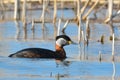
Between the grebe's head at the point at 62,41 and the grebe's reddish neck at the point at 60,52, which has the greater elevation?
the grebe's head at the point at 62,41

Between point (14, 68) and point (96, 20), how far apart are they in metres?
14.3

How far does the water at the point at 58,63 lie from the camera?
11.9m

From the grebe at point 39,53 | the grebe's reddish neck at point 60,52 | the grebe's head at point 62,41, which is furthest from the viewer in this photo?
the grebe's head at point 62,41

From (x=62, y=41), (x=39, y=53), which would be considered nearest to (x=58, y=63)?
(x=39, y=53)

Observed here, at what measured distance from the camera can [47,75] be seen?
12.0 m

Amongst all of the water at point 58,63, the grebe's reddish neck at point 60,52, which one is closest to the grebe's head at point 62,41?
the grebe's reddish neck at point 60,52

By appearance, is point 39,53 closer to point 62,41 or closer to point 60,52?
point 60,52

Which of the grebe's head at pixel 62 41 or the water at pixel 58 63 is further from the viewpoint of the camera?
the grebe's head at pixel 62 41

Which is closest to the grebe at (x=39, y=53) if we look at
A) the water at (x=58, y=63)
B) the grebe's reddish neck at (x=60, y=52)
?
the grebe's reddish neck at (x=60, y=52)

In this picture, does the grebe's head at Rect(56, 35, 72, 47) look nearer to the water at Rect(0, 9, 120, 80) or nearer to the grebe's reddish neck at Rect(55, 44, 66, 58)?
the grebe's reddish neck at Rect(55, 44, 66, 58)

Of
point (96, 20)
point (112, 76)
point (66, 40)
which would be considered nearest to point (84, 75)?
point (112, 76)

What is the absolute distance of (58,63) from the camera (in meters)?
14.5

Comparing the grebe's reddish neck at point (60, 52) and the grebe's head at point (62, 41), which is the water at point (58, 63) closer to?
the grebe's reddish neck at point (60, 52)

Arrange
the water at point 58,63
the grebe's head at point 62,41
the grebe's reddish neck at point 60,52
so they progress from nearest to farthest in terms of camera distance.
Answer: the water at point 58,63 < the grebe's reddish neck at point 60,52 < the grebe's head at point 62,41
